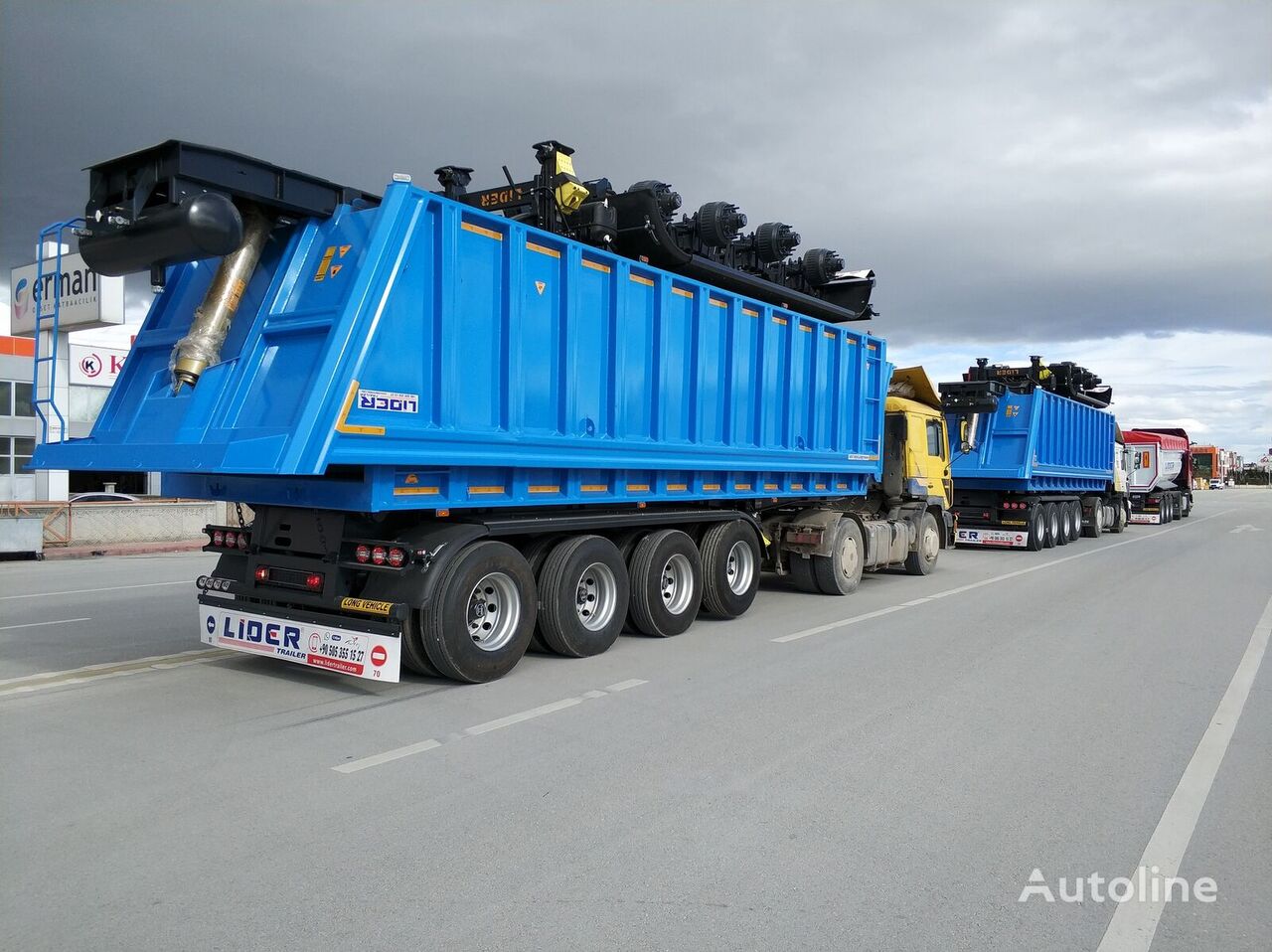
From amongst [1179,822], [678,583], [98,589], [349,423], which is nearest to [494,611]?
[349,423]

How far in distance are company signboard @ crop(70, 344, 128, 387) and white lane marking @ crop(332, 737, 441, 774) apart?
94.9 ft

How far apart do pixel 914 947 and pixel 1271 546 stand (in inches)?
893

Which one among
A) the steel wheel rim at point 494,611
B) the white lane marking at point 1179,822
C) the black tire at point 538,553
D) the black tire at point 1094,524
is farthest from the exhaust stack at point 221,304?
the black tire at point 1094,524

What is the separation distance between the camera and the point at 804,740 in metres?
5.59

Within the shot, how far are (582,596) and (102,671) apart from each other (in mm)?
3728

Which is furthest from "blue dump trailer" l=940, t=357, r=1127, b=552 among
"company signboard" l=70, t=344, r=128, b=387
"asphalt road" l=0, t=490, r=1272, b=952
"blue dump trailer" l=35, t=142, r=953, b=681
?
"company signboard" l=70, t=344, r=128, b=387

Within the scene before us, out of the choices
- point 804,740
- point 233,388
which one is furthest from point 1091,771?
point 233,388

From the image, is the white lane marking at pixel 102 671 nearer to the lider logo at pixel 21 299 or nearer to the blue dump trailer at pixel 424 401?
the blue dump trailer at pixel 424 401

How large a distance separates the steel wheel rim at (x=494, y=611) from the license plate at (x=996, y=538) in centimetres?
1591

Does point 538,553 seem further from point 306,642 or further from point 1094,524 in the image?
point 1094,524

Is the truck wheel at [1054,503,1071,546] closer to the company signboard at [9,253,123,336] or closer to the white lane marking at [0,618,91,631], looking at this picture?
the white lane marking at [0,618,91,631]

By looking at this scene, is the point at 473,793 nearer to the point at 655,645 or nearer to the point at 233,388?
the point at 233,388

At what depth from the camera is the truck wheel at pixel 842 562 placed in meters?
11.9

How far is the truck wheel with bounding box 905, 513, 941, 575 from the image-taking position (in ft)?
48.1
